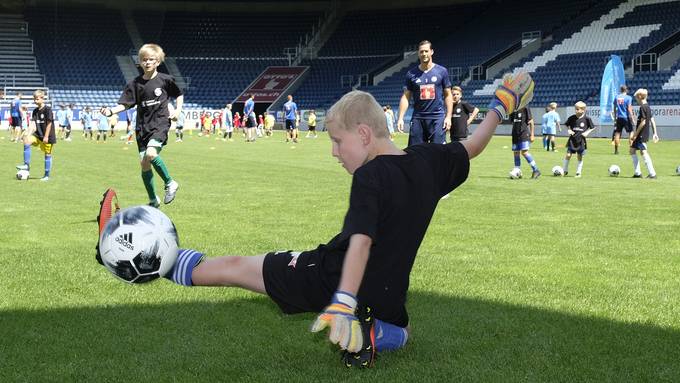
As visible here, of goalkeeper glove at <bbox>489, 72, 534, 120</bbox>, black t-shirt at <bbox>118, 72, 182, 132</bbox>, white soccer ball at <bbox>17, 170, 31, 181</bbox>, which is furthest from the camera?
white soccer ball at <bbox>17, 170, 31, 181</bbox>

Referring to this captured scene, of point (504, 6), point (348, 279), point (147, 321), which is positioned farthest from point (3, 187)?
point (504, 6)

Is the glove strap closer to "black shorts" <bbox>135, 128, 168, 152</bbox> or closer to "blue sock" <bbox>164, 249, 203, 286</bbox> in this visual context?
"blue sock" <bbox>164, 249, 203, 286</bbox>

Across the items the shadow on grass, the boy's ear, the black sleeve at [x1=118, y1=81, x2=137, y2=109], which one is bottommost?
the shadow on grass

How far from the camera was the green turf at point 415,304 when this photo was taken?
147 inches

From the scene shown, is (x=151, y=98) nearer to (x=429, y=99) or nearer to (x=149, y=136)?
A: (x=149, y=136)

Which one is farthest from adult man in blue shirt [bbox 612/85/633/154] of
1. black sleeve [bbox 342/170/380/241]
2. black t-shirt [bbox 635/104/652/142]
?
black sleeve [bbox 342/170/380/241]

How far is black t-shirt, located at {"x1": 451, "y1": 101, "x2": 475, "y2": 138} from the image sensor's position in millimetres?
17453

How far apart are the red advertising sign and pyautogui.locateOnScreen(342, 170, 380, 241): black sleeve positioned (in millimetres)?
54870

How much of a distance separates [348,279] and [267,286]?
83cm

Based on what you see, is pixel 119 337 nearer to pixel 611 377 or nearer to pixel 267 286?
pixel 267 286

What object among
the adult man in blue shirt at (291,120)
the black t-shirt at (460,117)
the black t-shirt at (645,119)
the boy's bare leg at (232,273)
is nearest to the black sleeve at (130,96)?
the boy's bare leg at (232,273)

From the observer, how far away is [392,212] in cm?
352

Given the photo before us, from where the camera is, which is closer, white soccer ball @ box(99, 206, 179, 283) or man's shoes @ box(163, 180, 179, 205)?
white soccer ball @ box(99, 206, 179, 283)

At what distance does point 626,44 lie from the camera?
133 feet
